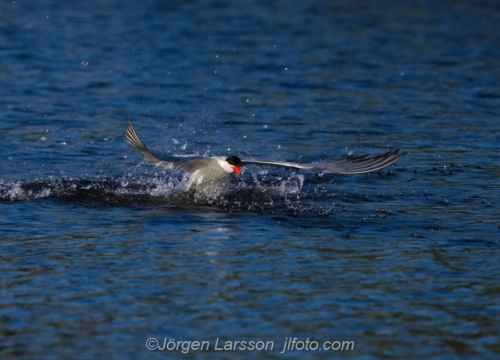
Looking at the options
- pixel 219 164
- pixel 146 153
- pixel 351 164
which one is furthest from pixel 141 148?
pixel 351 164

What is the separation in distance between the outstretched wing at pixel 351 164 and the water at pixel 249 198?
1.47 ft

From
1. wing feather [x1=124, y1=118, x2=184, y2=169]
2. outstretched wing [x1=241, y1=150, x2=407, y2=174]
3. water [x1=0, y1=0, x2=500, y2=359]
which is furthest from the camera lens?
wing feather [x1=124, y1=118, x2=184, y2=169]

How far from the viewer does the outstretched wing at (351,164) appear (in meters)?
9.65

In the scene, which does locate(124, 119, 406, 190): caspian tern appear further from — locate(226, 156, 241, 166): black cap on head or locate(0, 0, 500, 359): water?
locate(0, 0, 500, 359): water

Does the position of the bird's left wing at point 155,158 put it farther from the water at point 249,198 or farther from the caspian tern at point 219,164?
the water at point 249,198

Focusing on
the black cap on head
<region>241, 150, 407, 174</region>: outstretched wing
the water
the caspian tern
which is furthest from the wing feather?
<region>241, 150, 407, 174</region>: outstretched wing

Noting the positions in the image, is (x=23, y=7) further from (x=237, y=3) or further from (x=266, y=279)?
(x=266, y=279)

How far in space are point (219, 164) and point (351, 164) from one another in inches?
63.4

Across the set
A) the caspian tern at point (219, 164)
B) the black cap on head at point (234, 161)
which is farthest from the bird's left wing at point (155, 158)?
the black cap on head at point (234, 161)

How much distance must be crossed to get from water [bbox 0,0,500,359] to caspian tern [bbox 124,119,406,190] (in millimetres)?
294

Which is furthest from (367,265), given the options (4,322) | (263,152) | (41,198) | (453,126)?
(453,126)

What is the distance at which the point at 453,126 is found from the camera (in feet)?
47.6

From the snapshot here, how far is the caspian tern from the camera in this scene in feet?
32.0

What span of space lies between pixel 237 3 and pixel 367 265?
20.3 meters
